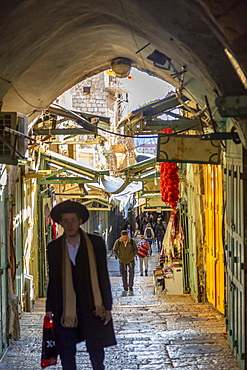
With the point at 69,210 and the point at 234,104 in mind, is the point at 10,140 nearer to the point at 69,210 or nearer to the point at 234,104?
the point at 69,210

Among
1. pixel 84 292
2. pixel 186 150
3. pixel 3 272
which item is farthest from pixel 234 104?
pixel 3 272

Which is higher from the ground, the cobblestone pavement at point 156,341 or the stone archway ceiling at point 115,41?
the stone archway ceiling at point 115,41

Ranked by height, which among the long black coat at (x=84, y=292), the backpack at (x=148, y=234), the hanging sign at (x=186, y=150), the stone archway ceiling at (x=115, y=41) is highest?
the stone archway ceiling at (x=115, y=41)

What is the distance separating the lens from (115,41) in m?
9.57

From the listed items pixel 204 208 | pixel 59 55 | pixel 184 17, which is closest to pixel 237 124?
pixel 184 17

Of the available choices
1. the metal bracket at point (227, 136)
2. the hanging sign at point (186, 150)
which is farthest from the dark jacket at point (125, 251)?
the metal bracket at point (227, 136)

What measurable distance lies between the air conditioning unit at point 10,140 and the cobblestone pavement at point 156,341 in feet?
8.87

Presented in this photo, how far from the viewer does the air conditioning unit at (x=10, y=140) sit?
300 inches

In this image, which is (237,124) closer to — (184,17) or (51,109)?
(184,17)

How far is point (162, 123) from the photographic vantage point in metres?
11.2

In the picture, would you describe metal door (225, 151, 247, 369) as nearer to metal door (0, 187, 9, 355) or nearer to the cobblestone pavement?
the cobblestone pavement

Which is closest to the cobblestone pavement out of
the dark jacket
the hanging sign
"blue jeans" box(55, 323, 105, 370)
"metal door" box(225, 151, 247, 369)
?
"metal door" box(225, 151, 247, 369)

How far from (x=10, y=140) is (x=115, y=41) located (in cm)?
289

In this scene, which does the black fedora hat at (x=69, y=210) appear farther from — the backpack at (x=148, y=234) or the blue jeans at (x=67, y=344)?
the backpack at (x=148, y=234)
